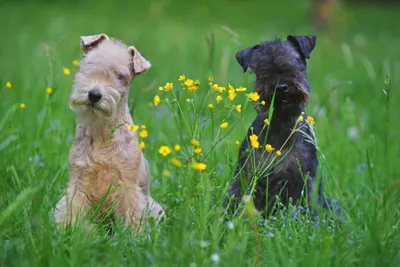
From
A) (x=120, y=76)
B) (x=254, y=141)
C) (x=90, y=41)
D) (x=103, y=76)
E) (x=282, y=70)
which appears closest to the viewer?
(x=254, y=141)

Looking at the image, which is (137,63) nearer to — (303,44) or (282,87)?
(282,87)

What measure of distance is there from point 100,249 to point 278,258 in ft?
3.17

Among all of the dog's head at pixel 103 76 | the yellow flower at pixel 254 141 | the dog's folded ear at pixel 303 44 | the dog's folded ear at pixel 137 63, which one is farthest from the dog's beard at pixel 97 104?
the dog's folded ear at pixel 303 44

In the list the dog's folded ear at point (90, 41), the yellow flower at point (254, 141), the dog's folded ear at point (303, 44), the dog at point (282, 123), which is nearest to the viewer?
the yellow flower at point (254, 141)

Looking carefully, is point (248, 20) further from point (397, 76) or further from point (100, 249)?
point (100, 249)

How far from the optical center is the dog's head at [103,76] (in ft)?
12.4

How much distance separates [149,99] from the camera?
27.3 ft

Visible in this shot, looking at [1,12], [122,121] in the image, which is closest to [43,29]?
[1,12]

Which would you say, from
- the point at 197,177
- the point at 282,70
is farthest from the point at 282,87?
the point at 197,177

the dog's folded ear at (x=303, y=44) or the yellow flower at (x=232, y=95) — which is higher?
the dog's folded ear at (x=303, y=44)

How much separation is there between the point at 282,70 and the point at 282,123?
1.25 ft

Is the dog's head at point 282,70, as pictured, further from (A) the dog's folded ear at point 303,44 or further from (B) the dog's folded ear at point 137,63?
(B) the dog's folded ear at point 137,63

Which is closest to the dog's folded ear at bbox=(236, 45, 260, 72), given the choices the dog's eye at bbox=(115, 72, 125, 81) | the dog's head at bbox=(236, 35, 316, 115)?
the dog's head at bbox=(236, 35, 316, 115)

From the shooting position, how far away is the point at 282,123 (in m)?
4.44
